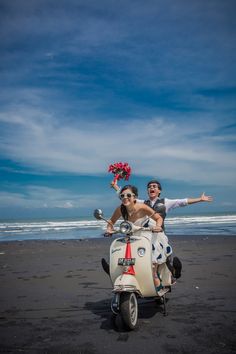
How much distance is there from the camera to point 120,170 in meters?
5.14

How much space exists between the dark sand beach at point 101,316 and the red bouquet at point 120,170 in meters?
2.05

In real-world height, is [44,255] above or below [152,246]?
below

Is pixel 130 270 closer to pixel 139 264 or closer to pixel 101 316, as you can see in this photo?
pixel 139 264

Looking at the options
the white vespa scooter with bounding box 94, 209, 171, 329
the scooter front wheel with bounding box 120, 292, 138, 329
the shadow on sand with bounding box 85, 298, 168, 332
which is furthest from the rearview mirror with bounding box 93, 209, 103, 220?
the shadow on sand with bounding box 85, 298, 168, 332

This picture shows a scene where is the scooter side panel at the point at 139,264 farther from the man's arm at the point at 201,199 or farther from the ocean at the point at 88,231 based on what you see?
the ocean at the point at 88,231

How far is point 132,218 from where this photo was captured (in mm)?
4426

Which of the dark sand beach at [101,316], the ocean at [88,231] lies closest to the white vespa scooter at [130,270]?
the dark sand beach at [101,316]

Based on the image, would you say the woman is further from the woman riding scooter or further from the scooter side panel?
the scooter side panel

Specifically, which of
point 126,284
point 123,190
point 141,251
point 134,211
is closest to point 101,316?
point 126,284

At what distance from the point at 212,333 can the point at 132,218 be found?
1705 mm

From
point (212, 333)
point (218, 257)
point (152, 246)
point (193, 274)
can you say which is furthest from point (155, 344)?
point (218, 257)

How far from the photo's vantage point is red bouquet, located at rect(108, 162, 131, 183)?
16.8 ft

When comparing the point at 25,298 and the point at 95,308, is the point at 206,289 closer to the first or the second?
the point at 95,308

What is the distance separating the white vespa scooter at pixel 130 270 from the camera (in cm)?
369
